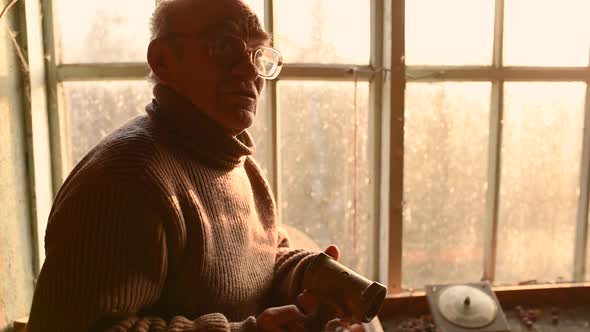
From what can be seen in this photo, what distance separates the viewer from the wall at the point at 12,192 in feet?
3.83

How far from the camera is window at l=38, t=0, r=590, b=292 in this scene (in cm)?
140

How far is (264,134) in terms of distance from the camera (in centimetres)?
149

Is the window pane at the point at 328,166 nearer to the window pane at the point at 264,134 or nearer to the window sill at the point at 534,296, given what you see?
the window pane at the point at 264,134

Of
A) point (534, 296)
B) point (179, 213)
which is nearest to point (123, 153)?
point (179, 213)

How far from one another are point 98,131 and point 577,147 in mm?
1492

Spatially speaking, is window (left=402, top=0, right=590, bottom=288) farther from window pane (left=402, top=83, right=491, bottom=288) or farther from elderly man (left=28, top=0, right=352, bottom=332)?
elderly man (left=28, top=0, right=352, bottom=332)

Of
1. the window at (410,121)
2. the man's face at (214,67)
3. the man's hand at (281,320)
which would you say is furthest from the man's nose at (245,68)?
the window at (410,121)

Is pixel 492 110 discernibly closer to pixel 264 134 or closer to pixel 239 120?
pixel 264 134

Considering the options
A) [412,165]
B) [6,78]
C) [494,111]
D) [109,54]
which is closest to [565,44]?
[494,111]

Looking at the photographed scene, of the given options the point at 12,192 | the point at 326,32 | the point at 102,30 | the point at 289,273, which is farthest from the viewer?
the point at 326,32

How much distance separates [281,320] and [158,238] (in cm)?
22

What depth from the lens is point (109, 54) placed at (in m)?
1.38

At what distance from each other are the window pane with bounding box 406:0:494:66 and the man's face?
2.61ft

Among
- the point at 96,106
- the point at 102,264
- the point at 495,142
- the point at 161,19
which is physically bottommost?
the point at 102,264
